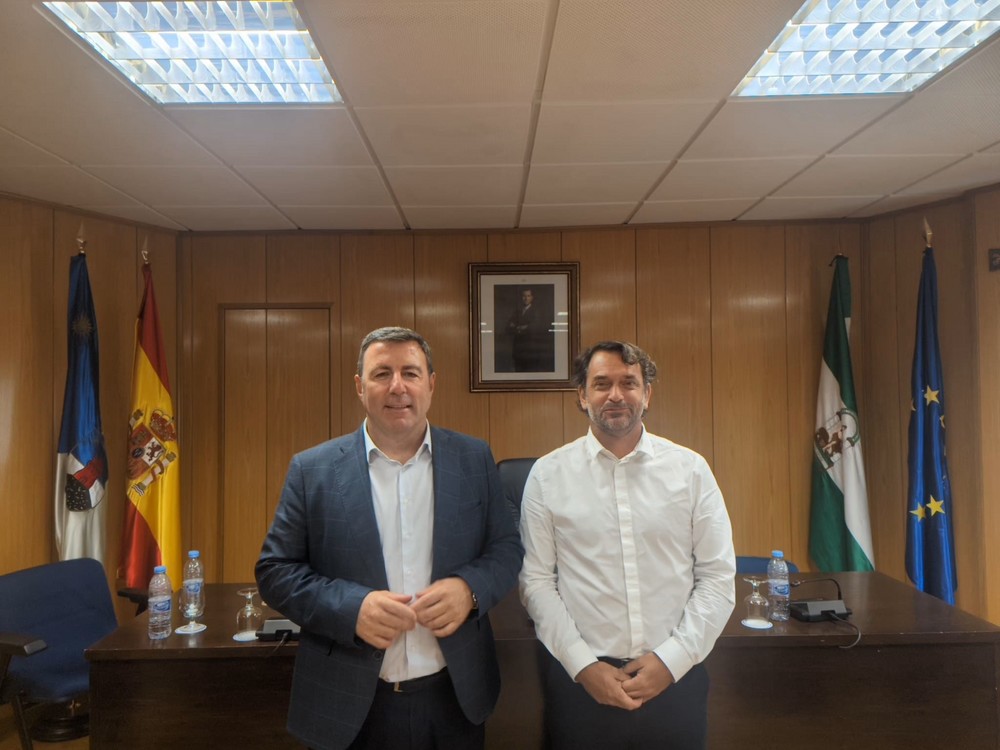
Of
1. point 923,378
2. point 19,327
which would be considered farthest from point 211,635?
point 923,378

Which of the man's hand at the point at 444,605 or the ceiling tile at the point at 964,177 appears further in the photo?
the ceiling tile at the point at 964,177

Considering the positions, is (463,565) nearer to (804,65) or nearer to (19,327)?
(804,65)

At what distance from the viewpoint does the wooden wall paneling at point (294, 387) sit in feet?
13.3

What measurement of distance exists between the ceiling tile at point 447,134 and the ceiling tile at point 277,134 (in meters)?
0.11

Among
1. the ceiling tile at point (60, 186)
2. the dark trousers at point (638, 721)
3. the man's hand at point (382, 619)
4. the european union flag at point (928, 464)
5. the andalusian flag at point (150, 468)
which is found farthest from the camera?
the andalusian flag at point (150, 468)

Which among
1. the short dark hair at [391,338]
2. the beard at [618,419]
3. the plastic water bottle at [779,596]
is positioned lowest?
the plastic water bottle at [779,596]

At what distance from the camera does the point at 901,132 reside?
8.16 feet

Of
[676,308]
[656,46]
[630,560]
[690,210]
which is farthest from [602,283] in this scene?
[630,560]

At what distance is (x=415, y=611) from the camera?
129 cm

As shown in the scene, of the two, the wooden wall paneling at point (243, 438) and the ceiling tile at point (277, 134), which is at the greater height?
the ceiling tile at point (277, 134)

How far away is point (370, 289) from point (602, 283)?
1.59m

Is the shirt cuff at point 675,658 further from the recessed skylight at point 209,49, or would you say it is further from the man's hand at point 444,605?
the recessed skylight at point 209,49

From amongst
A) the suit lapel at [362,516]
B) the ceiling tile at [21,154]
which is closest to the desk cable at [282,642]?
the suit lapel at [362,516]

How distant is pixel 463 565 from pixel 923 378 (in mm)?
3206
